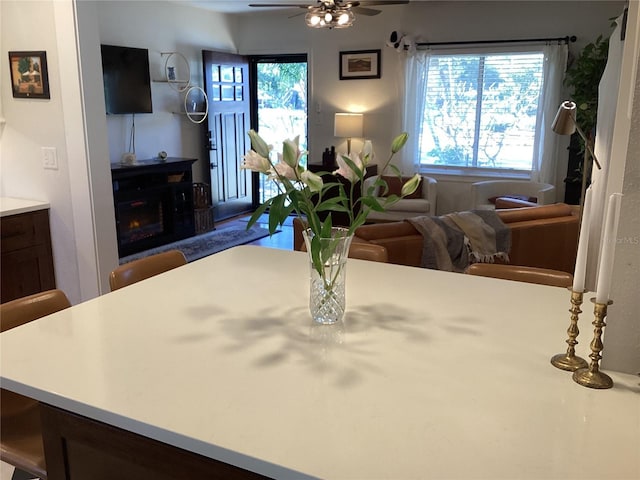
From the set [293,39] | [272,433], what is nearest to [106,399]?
[272,433]

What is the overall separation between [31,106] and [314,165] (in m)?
4.27

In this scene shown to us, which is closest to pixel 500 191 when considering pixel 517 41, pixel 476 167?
pixel 476 167

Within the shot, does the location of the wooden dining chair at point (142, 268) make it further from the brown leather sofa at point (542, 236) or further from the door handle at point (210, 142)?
the door handle at point (210, 142)

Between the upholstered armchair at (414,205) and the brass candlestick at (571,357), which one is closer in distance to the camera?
the brass candlestick at (571,357)

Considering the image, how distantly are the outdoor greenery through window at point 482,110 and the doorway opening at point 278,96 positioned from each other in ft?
6.00

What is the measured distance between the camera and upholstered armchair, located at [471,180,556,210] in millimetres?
5809

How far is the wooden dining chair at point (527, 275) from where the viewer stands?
1909 millimetres

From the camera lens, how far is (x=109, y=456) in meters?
1.12

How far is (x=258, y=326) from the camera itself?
1.43m

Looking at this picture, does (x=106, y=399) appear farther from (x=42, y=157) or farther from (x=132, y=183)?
(x=132, y=183)

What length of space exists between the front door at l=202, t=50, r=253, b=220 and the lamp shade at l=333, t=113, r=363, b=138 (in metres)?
1.21

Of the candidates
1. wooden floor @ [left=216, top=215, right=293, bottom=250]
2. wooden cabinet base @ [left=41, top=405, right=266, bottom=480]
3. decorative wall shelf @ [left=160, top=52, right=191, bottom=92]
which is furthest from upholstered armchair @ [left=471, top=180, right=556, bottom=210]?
wooden cabinet base @ [left=41, top=405, right=266, bottom=480]

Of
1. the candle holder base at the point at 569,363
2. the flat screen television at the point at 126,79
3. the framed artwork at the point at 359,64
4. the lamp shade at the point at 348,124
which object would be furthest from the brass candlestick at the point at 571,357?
the framed artwork at the point at 359,64

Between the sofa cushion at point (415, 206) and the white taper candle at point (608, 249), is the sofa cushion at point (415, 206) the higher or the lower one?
the lower one
